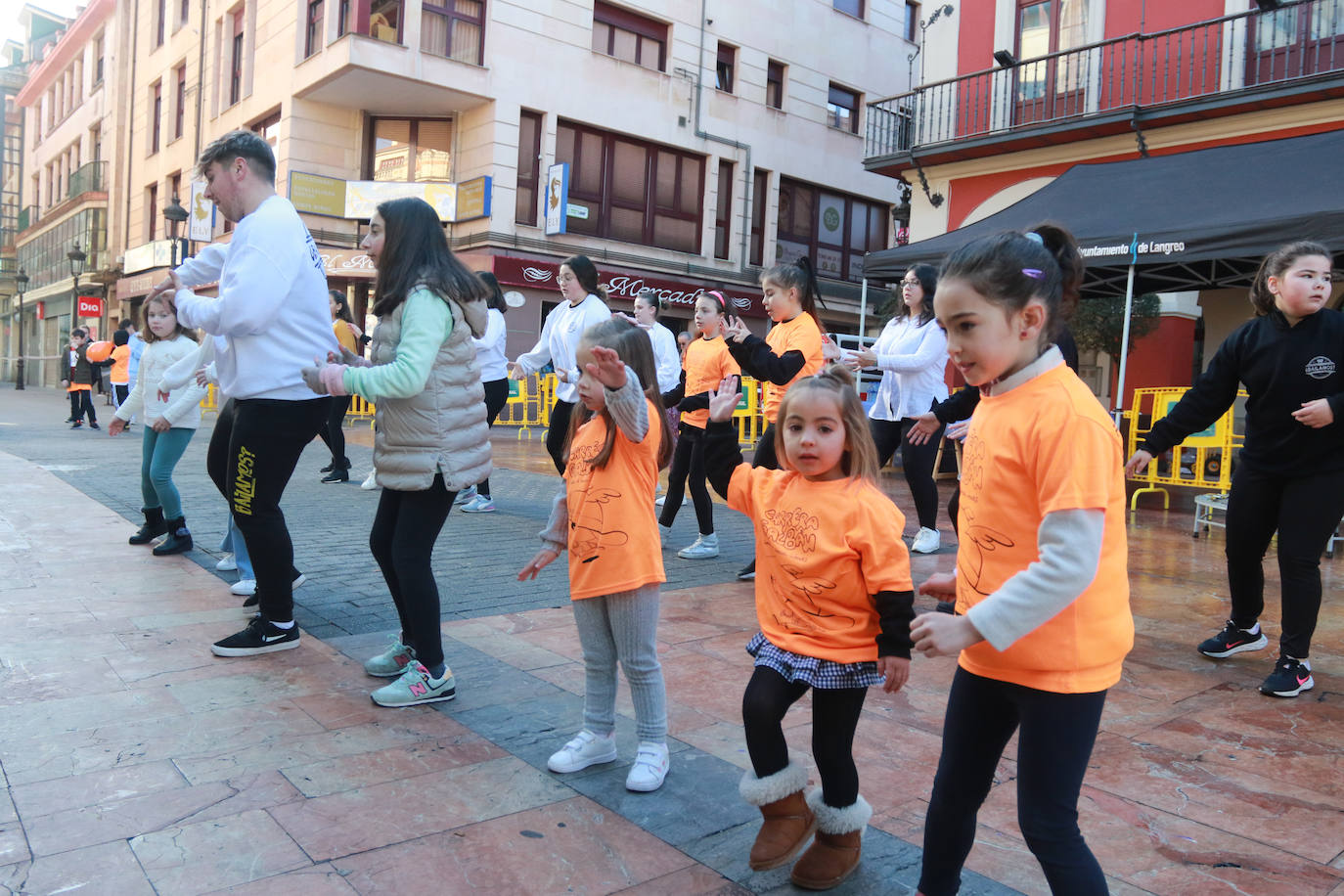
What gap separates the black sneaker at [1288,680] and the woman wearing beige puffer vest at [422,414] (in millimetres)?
3059

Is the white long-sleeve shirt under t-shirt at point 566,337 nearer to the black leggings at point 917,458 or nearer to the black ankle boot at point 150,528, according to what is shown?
the black leggings at point 917,458

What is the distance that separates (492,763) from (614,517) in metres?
0.82

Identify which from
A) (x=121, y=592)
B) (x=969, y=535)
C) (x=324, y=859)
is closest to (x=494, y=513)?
(x=121, y=592)

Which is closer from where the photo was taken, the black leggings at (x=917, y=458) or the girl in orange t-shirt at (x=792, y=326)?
the girl in orange t-shirt at (x=792, y=326)

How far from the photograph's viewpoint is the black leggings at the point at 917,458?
6.05 metres

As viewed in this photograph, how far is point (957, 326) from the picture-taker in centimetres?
187

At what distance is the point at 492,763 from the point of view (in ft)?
9.68

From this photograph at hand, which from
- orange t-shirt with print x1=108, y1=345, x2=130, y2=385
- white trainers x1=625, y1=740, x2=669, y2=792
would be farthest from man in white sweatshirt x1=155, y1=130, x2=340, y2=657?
orange t-shirt with print x1=108, y1=345, x2=130, y2=385

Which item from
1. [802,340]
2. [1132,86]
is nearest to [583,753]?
[802,340]

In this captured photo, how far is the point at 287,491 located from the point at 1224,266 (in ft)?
29.9

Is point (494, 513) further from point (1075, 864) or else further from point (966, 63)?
point (966, 63)

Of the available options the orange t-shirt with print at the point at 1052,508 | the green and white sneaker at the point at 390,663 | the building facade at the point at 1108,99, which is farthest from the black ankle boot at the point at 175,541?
the building facade at the point at 1108,99

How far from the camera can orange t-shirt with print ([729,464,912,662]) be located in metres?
2.26

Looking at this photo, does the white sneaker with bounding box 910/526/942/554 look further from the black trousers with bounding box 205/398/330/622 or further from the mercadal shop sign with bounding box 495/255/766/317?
the mercadal shop sign with bounding box 495/255/766/317
